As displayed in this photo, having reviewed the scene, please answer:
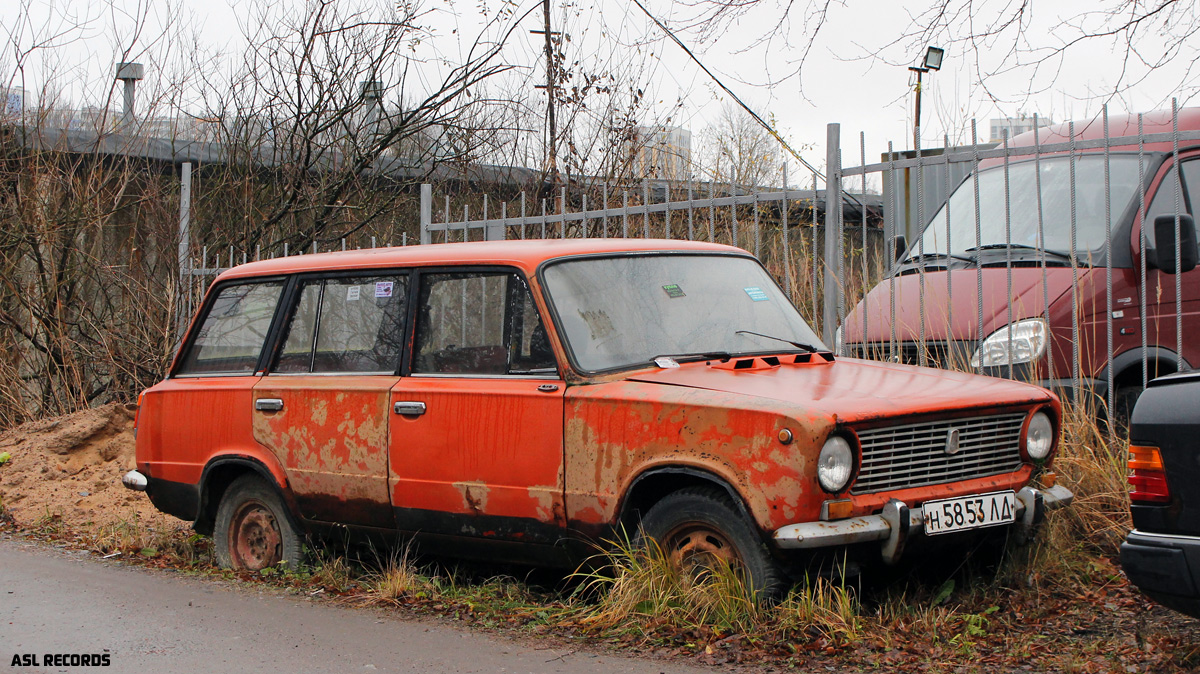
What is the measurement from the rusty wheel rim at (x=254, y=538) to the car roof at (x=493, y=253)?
135 cm

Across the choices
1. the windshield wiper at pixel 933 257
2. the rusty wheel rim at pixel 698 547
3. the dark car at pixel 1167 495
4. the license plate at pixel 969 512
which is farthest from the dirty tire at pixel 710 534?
the windshield wiper at pixel 933 257

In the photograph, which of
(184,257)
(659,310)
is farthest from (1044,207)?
(184,257)

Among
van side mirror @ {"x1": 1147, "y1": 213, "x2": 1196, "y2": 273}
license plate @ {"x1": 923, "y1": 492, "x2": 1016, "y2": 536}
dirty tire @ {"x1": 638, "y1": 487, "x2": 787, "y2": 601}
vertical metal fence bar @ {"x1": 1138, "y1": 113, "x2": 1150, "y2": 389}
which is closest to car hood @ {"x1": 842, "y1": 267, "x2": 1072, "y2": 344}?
vertical metal fence bar @ {"x1": 1138, "y1": 113, "x2": 1150, "y2": 389}

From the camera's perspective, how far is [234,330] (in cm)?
665

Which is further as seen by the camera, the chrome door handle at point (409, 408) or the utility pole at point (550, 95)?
the utility pole at point (550, 95)

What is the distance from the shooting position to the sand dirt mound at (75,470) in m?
8.75

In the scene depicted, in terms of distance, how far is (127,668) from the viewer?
4.48m

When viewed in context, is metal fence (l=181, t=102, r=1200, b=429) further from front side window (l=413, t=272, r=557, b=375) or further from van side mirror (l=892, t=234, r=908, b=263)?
front side window (l=413, t=272, r=557, b=375)

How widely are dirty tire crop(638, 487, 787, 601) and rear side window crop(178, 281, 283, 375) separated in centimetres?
276

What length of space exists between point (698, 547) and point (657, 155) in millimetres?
11274

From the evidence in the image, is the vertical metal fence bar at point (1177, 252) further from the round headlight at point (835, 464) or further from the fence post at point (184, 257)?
the fence post at point (184, 257)

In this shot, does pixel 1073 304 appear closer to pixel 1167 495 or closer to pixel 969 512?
pixel 969 512

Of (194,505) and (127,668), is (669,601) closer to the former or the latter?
(127,668)

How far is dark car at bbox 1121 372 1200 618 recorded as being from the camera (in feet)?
12.1
